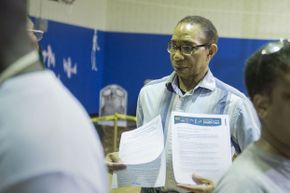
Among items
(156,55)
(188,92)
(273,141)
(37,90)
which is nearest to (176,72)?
(188,92)

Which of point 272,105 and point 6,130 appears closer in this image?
point 6,130

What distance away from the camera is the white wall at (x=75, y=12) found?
4.45 metres

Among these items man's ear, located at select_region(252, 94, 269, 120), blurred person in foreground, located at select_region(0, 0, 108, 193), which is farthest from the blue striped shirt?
blurred person in foreground, located at select_region(0, 0, 108, 193)

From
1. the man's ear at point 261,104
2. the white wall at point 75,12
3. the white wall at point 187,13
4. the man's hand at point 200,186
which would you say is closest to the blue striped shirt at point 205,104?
the man's hand at point 200,186

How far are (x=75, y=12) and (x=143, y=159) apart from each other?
3643mm

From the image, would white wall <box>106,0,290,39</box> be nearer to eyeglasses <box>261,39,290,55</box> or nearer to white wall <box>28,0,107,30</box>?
white wall <box>28,0,107,30</box>

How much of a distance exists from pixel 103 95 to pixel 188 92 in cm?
421

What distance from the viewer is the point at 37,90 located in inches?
22.4

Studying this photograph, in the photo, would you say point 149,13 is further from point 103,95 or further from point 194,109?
point 194,109

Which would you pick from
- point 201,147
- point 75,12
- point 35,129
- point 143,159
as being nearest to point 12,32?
point 35,129

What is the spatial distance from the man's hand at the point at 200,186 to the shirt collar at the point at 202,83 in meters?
0.45

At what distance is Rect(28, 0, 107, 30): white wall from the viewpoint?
4454mm

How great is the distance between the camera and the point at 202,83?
1969 millimetres

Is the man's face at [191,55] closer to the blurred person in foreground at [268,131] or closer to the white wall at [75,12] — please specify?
the blurred person in foreground at [268,131]
